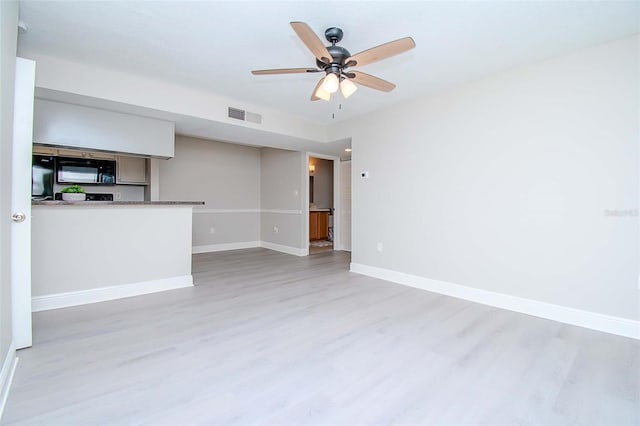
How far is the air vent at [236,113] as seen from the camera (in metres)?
3.88

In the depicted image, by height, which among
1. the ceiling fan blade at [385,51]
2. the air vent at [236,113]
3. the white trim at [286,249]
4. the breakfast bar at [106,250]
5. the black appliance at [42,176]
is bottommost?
the white trim at [286,249]

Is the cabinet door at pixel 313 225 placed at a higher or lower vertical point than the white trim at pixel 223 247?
higher

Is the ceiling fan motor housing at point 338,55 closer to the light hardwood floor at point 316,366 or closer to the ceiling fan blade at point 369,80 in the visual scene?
the ceiling fan blade at point 369,80

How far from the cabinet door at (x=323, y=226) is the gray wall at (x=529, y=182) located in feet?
12.6

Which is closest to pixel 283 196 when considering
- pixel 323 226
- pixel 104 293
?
pixel 323 226

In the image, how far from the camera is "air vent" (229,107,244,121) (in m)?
3.88

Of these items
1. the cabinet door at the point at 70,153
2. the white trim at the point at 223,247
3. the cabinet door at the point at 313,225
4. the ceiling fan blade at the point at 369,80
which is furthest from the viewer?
the cabinet door at the point at 313,225

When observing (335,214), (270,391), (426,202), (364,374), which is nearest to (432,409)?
(364,374)

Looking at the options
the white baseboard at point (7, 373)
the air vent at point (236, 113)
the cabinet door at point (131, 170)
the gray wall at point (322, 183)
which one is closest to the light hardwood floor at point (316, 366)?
the white baseboard at point (7, 373)

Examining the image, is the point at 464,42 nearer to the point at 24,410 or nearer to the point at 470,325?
the point at 470,325

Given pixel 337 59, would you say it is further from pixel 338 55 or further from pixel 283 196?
pixel 283 196

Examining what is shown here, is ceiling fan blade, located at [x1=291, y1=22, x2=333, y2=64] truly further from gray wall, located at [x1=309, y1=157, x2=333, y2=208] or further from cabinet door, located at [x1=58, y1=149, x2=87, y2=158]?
gray wall, located at [x1=309, y1=157, x2=333, y2=208]

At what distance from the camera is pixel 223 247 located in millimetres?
6473

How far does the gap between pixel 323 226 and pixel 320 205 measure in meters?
0.77
